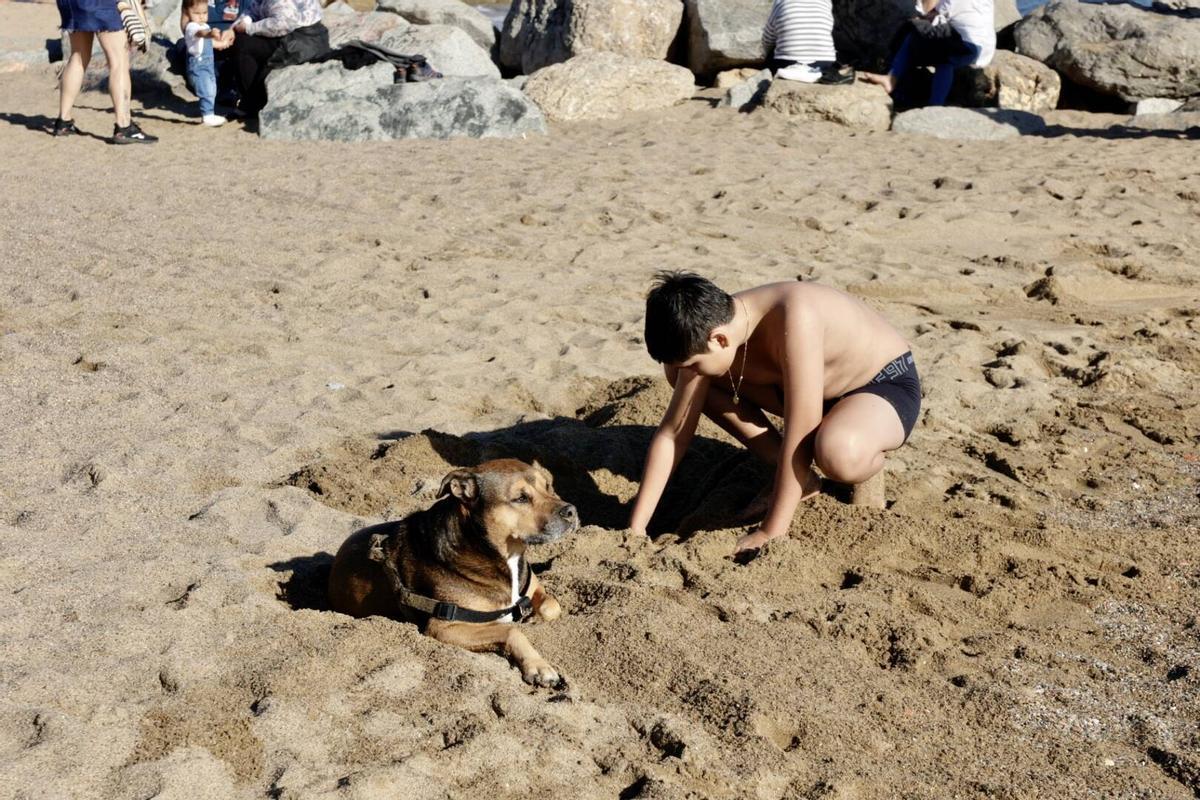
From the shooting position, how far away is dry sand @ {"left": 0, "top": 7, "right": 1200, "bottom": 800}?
11.1ft

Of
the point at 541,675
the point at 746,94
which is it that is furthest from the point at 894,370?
the point at 746,94

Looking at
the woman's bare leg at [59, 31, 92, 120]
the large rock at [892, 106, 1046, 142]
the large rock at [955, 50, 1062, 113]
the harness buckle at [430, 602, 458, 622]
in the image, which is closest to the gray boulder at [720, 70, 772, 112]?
the large rock at [892, 106, 1046, 142]

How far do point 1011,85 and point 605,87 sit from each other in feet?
15.5

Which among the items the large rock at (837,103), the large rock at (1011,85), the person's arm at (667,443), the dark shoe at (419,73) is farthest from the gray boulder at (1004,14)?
the person's arm at (667,443)

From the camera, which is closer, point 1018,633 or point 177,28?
point 1018,633

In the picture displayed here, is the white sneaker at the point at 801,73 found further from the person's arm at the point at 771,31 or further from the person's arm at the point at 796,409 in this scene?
the person's arm at the point at 796,409

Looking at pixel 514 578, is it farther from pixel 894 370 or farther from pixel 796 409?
pixel 894 370

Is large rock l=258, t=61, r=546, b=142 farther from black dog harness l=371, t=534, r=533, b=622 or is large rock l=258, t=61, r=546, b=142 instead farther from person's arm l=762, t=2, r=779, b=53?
black dog harness l=371, t=534, r=533, b=622

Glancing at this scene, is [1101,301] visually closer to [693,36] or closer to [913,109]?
[913,109]

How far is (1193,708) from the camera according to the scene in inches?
141

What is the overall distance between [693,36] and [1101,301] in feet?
29.2

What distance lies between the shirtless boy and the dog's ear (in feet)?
A: 2.84

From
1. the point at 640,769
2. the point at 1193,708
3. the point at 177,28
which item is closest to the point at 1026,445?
the point at 1193,708

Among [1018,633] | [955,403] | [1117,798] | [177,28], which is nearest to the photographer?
[1117,798]
